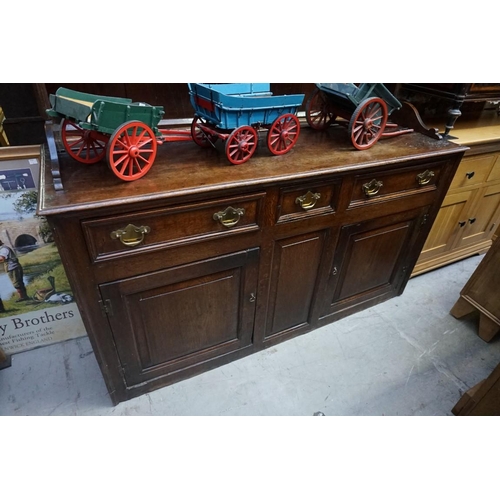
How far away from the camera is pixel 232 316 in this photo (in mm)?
1523

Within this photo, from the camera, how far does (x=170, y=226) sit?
43.7 inches

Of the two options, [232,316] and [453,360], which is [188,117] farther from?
[453,360]

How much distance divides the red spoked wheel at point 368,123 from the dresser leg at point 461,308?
1.14m

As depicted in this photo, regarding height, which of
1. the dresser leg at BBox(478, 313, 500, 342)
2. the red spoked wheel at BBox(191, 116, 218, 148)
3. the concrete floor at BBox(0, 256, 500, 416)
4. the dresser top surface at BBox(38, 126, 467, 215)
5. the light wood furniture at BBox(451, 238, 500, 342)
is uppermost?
the red spoked wheel at BBox(191, 116, 218, 148)

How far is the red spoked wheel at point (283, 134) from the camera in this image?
126cm

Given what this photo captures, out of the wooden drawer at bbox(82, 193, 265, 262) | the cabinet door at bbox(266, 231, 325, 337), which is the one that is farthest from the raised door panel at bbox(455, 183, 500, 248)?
the wooden drawer at bbox(82, 193, 265, 262)

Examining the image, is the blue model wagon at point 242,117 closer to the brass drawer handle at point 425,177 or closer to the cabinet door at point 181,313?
the cabinet door at point 181,313

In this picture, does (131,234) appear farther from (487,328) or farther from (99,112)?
(487,328)

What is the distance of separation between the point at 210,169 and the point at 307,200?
15.3 inches

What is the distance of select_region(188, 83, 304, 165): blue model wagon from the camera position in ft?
3.78

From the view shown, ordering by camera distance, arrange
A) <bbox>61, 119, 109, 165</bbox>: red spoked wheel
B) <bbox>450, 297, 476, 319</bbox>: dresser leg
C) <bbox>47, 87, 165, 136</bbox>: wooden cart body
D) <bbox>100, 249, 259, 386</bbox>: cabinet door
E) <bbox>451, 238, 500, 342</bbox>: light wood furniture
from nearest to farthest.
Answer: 1. <bbox>47, 87, 165, 136</bbox>: wooden cart body
2. <bbox>61, 119, 109, 165</bbox>: red spoked wheel
3. <bbox>100, 249, 259, 386</bbox>: cabinet door
4. <bbox>451, 238, 500, 342</bbox>: light wood furniture
5. <bbox>450, 297, 476, 319</bbox>: dresser leg

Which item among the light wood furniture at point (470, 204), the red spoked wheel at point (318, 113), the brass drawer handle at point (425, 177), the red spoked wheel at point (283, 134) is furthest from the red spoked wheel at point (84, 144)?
the light wood furniture at point (470, 204)

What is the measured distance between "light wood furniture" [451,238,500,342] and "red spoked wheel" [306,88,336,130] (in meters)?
1.08

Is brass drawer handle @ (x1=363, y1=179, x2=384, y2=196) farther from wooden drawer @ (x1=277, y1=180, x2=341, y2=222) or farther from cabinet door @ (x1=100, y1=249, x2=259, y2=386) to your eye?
cabinet door @ (x1=100, y1=249, x2=259, y2=386)
